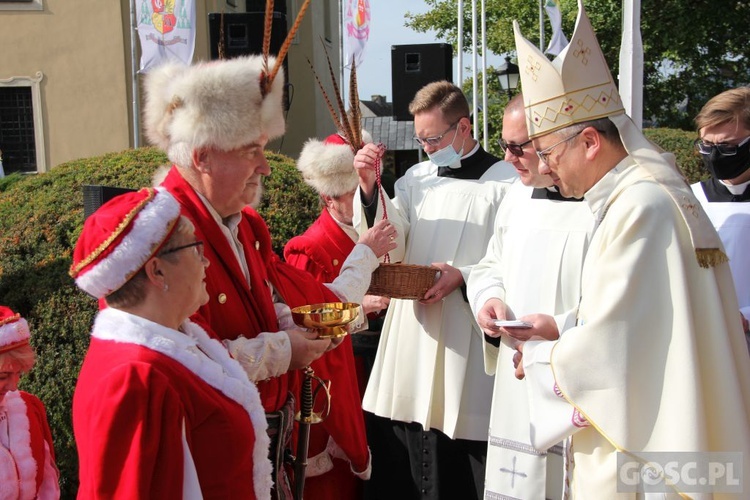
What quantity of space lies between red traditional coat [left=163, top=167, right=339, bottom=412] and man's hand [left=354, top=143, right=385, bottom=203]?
1.32 m

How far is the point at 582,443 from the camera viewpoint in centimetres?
286

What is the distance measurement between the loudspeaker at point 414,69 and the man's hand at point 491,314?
448cm

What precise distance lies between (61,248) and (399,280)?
9.29ft

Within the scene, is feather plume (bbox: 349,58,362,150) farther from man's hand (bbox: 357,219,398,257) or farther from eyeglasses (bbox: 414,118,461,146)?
man's hand (bbox: 357,219,398,257)

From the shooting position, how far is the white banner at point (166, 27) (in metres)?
13.9

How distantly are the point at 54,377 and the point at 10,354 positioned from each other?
1.43 m

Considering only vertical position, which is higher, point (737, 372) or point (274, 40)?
point (274, 40)

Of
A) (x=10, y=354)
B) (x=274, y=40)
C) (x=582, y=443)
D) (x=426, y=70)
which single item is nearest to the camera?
(x=582, y=443)

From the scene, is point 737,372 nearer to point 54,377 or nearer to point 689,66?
point 54,377

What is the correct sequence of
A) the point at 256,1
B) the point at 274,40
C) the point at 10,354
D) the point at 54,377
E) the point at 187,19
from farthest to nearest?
1. the point at 256,1
2. the point at 187,19
3. the point at 274,40
4. the point at 54,377
5. the point at 10,354

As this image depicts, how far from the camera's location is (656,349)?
2611 millimetres

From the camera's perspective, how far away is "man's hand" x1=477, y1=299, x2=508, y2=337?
3646mm

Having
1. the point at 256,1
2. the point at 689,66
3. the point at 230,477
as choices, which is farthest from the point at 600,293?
the point at 256,1

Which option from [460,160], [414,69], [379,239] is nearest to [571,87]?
[379,239]
